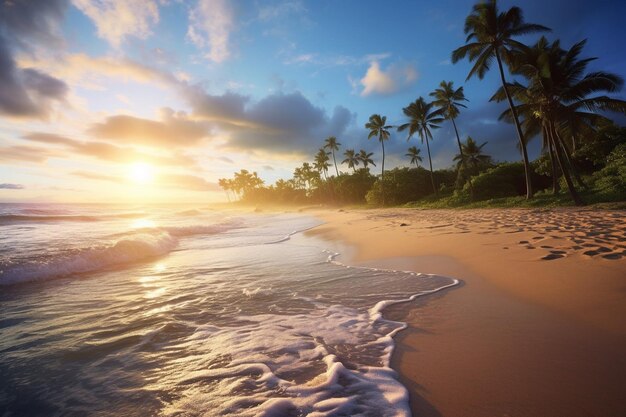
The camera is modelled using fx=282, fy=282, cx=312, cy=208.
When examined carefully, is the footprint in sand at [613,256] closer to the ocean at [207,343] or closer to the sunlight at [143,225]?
the ocean at [207,343]

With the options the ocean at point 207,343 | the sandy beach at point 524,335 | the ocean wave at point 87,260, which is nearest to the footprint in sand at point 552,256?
the sandy beach at point 524,335

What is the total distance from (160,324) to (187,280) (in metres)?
2.29

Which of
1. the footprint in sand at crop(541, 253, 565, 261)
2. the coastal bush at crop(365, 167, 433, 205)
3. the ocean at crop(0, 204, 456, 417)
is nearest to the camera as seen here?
the ocean at crop(0, 204, 456, 417)

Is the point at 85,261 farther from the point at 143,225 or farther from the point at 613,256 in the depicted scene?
the point at 143,225

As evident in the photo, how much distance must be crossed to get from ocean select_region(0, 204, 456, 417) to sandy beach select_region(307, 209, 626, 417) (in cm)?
29

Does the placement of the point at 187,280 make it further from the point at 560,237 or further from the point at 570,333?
the point at 560,237

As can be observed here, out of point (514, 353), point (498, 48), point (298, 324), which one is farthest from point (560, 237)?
point (498, 48)

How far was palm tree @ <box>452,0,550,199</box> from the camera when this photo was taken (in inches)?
723

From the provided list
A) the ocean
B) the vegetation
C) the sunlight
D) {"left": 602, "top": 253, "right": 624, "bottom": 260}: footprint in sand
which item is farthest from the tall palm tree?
the sunlight

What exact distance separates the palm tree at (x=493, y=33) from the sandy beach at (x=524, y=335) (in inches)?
720

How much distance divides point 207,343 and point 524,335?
3.15 metres

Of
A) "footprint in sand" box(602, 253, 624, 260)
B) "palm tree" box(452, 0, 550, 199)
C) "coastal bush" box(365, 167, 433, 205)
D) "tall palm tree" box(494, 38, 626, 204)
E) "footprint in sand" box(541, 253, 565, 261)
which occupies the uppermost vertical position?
"palm tree" box(452, 0, 550, 199)

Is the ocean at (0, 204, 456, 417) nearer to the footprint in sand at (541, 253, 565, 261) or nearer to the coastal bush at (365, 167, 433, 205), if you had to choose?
the footprint in sand at (541, 253, 565, 261)

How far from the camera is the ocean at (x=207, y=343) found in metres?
2.08
